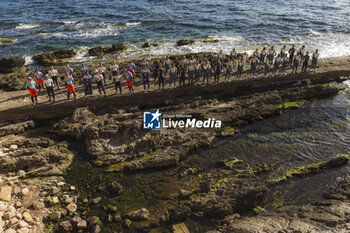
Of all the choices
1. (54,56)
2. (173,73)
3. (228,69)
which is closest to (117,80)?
(173,73)

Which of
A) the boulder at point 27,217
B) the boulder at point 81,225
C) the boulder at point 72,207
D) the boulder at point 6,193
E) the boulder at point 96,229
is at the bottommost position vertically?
the boulder at point 96,229

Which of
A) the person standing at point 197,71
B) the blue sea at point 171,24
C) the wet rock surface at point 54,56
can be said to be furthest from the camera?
the blue sea at point 171,24

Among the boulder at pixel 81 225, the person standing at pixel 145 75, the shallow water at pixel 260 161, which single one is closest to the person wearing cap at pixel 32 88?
the shallow water at pixel 260 161

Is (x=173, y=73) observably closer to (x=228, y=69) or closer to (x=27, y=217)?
(x=228, y=69)

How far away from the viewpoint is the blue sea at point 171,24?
34344 mm

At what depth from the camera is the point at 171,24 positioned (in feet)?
140

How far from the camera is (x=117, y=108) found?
19000 mm

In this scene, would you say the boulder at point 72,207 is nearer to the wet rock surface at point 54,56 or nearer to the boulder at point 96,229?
the boulder at point 96,229

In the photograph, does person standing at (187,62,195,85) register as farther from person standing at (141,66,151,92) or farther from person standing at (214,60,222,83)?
person standing at (141,66,151,92)

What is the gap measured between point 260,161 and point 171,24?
34.2m

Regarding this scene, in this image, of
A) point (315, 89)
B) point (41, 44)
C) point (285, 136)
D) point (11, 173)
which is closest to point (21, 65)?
point (41, 44)

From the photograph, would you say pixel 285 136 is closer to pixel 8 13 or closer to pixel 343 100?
pixel 343 100

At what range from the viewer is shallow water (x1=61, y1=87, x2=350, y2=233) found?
41.4 feet

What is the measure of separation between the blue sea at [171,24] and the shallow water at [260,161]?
17753 millimetres
